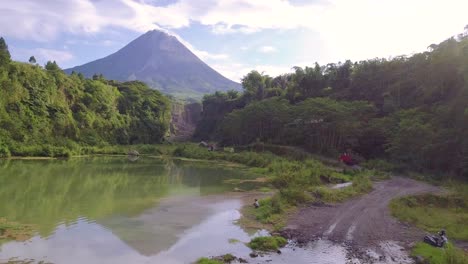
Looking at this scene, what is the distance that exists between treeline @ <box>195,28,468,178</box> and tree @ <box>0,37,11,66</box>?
32938 millimetres

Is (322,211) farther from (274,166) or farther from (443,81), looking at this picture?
(443,81)

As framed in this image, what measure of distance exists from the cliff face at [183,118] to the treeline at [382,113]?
4023cm

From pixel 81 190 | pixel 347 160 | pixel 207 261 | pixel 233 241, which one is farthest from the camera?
pixel 347 160

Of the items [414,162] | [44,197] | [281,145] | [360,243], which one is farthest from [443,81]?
[44,197]

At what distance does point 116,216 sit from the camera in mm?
18719

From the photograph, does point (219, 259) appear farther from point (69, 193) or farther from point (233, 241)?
point (69, 193)

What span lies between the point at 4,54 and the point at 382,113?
163 feet

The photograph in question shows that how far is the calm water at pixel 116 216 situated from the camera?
1328cm

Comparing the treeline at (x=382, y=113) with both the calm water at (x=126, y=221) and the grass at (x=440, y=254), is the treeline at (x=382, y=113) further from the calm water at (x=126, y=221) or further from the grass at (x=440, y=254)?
the grass at (x=440, y=254)

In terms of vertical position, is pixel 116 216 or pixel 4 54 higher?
pixel 4 54

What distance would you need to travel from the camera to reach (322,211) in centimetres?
2091

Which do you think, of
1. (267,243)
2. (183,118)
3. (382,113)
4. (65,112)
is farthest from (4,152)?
(183,118)

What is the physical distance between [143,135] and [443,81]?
5524 cm

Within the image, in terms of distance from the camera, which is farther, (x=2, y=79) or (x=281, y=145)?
Answer: (x=281, y=145)
